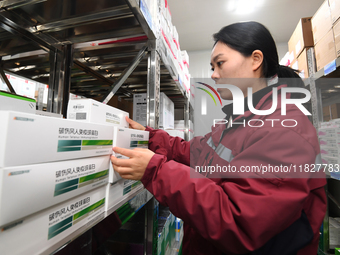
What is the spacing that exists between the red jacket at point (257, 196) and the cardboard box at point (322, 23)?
1759mm

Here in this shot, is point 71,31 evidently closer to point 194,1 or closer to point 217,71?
point 217,71

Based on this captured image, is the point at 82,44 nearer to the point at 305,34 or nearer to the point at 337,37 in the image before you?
the point at 337,37

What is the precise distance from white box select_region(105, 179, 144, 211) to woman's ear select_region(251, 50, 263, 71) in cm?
76

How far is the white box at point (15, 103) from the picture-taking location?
483 millimetres

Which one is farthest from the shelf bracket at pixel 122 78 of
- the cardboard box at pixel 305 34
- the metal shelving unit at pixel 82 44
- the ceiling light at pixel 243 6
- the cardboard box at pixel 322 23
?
the ceiling light at pixel 243 6

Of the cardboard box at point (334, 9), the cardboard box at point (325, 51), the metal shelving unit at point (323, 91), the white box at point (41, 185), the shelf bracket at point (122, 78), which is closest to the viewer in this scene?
the white box at point (41, 185)

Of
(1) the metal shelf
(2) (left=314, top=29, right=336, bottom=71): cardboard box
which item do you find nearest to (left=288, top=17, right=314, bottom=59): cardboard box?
(2) (left=314, top=29, right=336, bottom=71): cardboard box

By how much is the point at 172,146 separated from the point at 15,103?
798 millimetres

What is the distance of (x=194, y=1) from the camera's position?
242cm

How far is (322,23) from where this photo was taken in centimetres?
176

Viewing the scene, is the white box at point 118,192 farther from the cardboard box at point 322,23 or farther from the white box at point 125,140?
the cardboard box at point 322,23

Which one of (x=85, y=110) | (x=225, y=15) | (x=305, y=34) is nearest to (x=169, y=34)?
(x=85, y=110)

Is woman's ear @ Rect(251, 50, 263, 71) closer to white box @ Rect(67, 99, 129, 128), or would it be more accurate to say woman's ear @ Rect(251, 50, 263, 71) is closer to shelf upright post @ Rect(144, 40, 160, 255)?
shelf upright post @ Rect(144, 40, 160, 255)

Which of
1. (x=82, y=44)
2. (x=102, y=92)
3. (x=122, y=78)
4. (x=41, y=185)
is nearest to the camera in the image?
(x=41, y=185)
